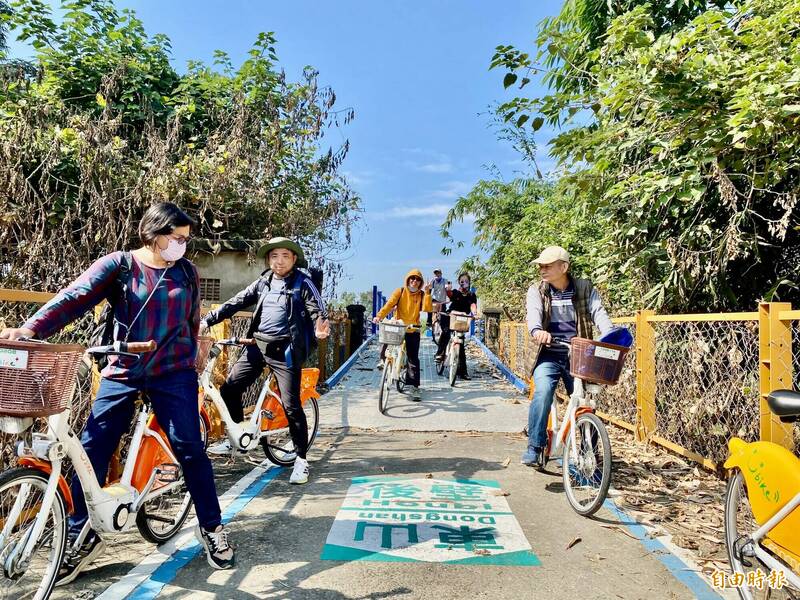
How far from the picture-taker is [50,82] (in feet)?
34.2

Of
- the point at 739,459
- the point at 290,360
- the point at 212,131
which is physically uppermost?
the point at 212,131

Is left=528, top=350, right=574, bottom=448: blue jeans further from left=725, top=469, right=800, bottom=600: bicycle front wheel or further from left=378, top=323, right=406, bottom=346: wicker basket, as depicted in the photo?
left=378, top=323, right=406, bottom=346: wicker basket

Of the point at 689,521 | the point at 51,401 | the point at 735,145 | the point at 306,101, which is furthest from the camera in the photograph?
the point at 306,101

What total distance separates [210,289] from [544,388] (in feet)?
24.6

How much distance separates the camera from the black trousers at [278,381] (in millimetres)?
5277

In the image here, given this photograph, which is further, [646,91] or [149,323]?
[646,91]

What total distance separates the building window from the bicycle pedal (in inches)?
292

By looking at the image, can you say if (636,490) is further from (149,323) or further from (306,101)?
(306,101)

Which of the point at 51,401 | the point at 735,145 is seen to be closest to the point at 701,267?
the point at 735,145

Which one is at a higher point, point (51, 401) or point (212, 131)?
point (212, 131)

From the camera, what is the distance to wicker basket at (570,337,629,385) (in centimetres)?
Answer: 437

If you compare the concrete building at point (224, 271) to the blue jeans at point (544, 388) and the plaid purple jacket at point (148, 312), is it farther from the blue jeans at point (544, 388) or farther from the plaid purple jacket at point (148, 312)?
the plaid purple jacket at point (148, 312)

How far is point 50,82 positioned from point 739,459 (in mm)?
11785

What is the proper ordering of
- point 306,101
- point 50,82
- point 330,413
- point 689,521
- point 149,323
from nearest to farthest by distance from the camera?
point 149,323 < point 689,521 < point 330,413 < point 50,82 < point 306,101
